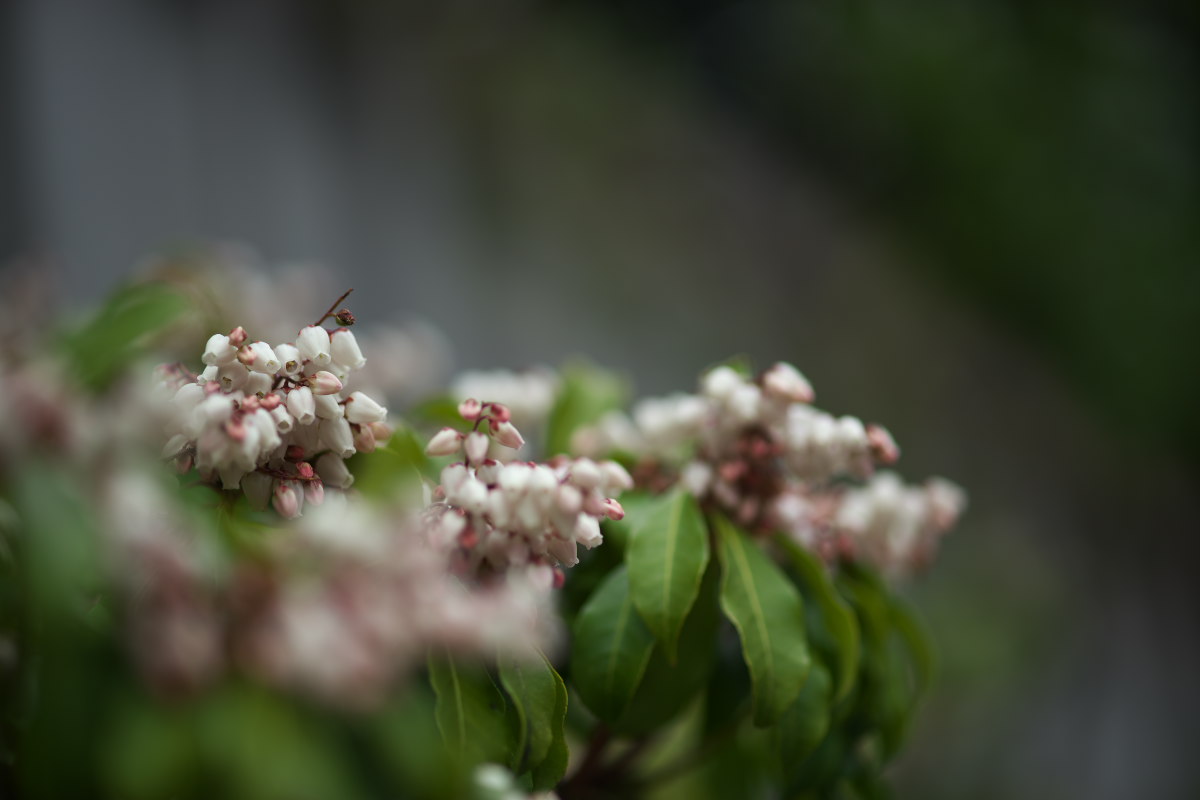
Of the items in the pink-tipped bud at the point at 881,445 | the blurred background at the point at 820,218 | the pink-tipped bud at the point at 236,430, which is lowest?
the pink-tipped bud at the point at 236,430

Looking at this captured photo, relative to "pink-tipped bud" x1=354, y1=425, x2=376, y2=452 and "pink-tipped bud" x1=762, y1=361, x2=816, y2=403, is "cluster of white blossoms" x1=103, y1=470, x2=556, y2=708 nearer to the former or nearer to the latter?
"pink-tipped bud" x1=354, y1=425, x2=376, y2=452

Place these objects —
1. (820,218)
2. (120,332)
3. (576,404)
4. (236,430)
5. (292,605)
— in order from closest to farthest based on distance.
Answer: (292,605), (236,430), (120,332), (576,404), (820,218)

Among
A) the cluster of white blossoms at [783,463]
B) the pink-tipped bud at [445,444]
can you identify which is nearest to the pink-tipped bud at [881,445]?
the cluster of white blossoms at [783,463]

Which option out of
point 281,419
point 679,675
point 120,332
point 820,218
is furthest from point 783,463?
point 820,218

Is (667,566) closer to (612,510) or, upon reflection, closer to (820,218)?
(612,510)

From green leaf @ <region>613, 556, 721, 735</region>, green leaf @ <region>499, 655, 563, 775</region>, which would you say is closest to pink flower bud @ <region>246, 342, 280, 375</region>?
green leaf @ <region>499, 655, 563, 775</region>

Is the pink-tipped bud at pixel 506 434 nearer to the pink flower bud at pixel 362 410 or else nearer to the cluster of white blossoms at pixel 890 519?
the pink flower bud at pixel 362 410
